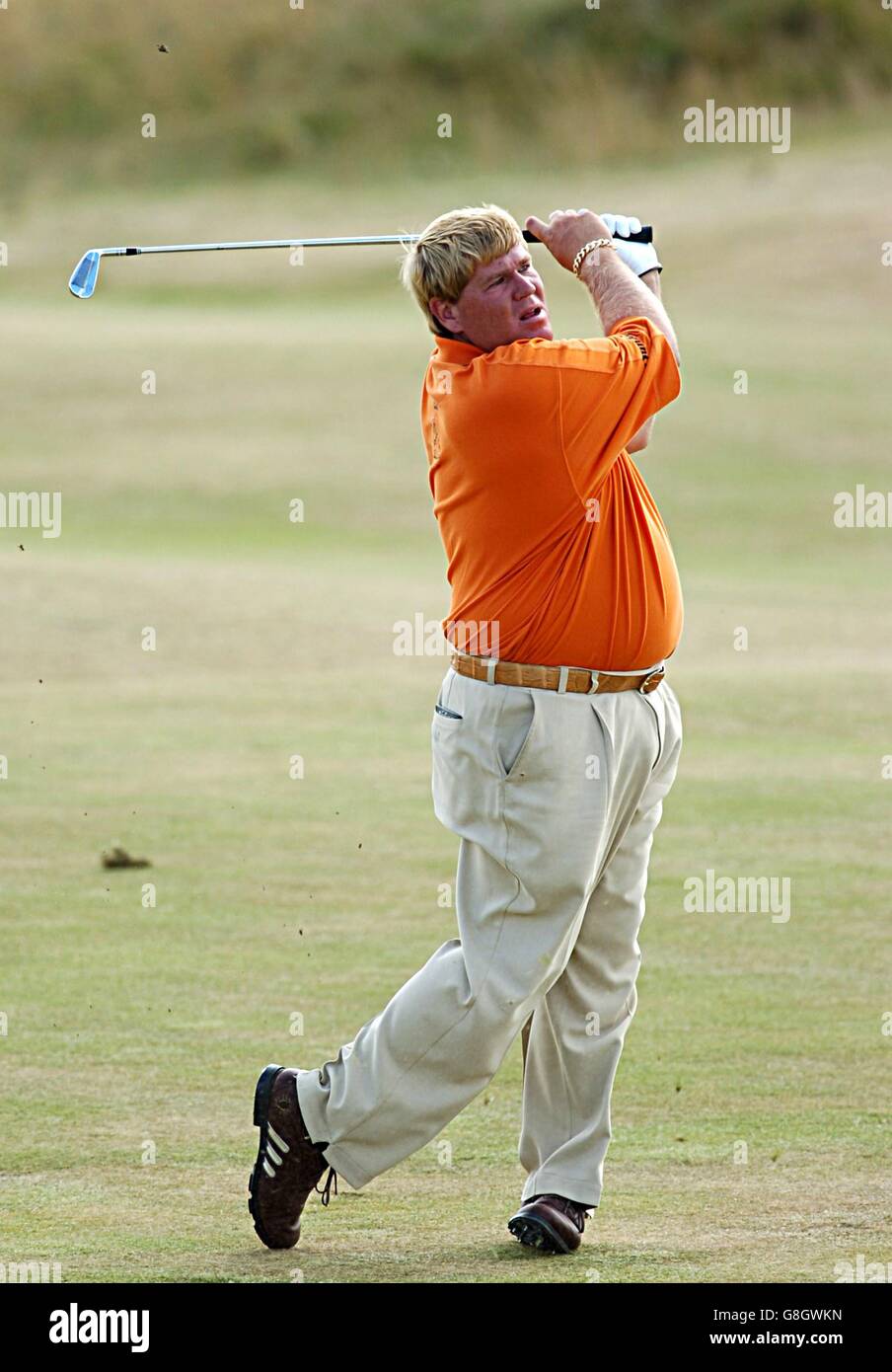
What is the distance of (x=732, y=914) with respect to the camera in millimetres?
8016

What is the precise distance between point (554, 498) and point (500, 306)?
1.35 ft

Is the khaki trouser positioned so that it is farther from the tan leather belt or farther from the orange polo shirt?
the orange polo shirt

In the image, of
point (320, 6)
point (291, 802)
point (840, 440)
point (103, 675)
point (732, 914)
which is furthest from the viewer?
point (320, 6)

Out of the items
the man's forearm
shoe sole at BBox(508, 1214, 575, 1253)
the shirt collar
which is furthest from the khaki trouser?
the man's forearm

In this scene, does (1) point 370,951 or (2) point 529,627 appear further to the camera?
(1) point 370,951

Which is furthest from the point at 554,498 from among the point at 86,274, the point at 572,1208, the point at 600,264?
the point at 86,274

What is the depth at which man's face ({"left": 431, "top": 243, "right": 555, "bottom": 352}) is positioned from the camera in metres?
4.48

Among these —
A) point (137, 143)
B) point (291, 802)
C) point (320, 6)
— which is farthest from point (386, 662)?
point (320, 6)

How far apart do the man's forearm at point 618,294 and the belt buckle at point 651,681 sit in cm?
66

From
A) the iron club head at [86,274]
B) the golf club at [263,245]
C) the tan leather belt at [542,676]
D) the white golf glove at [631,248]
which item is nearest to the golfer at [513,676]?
the tan leather belt at [542,676]

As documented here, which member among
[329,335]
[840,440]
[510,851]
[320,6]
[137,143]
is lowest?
[510,851]

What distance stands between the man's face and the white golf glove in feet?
1.12

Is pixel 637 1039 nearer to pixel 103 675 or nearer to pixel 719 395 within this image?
pixel 103 675

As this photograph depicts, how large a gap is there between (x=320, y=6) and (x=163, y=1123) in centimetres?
10212
